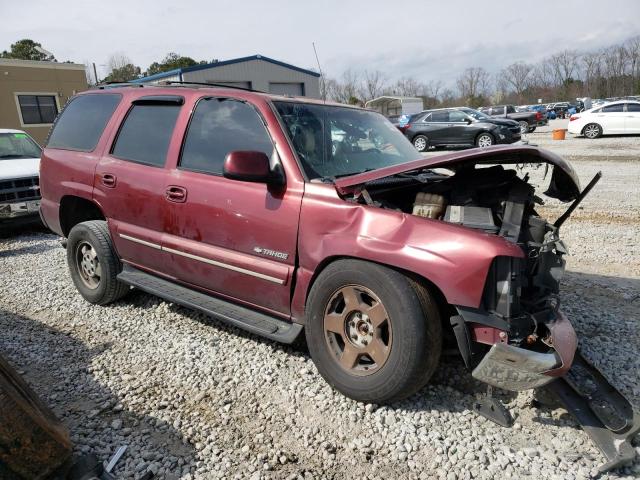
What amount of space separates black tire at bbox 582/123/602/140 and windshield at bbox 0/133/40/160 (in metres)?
21.2

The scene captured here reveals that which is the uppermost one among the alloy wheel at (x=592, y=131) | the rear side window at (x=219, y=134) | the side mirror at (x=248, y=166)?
the rear side window at (x=219, y=134)

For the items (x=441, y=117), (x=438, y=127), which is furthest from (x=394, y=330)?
(x=441, y=117)

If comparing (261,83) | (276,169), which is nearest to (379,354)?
(276,169)

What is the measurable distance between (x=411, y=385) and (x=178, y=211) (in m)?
2.13

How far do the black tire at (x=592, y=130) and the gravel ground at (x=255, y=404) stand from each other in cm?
1888

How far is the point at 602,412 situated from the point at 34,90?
31571 millimetres

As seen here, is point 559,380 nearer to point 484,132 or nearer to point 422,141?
point 484,132

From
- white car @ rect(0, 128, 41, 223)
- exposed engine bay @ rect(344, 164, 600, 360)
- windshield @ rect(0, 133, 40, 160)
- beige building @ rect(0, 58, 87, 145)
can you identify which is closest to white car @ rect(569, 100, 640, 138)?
exposed engine bay @ rect(344, 164, 600, 360)

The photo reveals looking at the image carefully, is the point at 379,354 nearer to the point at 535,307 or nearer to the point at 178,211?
the point at 535,307

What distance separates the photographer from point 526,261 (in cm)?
282

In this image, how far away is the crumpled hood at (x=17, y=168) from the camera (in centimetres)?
732

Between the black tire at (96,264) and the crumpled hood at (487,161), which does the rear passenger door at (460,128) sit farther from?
the black tire at (96,264)

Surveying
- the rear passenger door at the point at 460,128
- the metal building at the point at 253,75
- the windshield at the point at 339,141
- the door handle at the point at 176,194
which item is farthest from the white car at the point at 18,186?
the metal building at the point at 253,75

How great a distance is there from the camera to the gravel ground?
2443 mm
